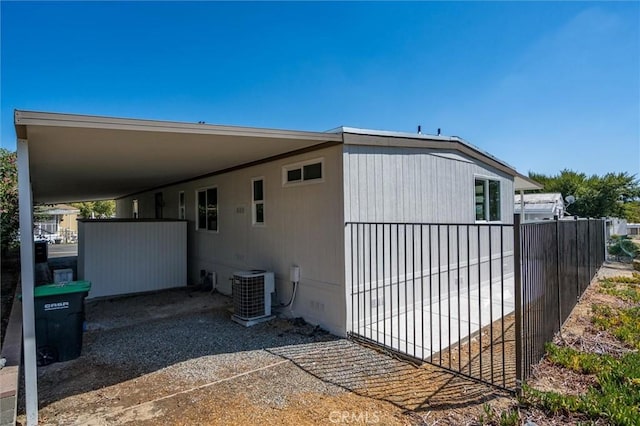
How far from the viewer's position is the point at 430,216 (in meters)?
6.12

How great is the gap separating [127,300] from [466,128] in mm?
14934

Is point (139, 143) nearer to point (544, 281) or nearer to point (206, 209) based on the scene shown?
point (206, 209)

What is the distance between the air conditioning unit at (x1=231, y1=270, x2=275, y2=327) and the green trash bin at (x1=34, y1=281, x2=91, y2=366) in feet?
6.50

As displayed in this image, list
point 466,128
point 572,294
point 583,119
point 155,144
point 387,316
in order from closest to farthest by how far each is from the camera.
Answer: point 155,144 → point 387,316 → point 572,294 → point 583,119 → point 466,128

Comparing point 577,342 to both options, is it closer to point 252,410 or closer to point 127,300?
point 252,410

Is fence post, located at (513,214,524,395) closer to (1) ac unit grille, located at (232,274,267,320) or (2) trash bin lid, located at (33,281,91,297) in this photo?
(1) ac unit grille, located at (232,274,267,320)

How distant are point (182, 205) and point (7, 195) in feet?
14.0

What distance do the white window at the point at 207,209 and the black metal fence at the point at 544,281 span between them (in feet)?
20.8

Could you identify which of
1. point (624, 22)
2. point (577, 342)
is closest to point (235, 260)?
point (577, 342)

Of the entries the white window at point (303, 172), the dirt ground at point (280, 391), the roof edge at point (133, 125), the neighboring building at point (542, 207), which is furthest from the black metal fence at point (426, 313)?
the neighboring building at point (542, 207)

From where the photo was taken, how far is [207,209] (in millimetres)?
8258

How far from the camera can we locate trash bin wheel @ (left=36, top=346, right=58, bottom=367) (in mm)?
3773

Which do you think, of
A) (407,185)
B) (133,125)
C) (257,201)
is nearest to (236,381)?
(133,125)

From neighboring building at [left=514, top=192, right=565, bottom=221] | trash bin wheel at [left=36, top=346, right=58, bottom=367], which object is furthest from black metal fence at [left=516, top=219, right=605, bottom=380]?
neighboring building at [left=514, top=192, right=565, bottom=221]
